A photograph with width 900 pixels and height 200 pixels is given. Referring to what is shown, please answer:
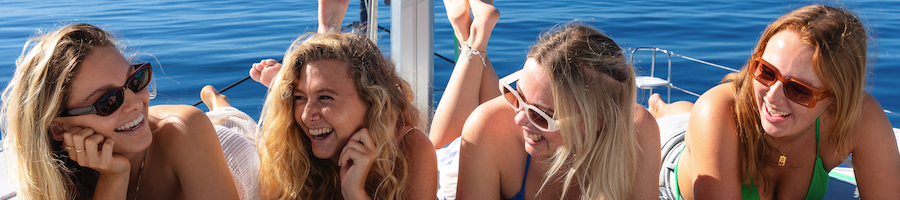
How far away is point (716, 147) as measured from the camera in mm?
1729

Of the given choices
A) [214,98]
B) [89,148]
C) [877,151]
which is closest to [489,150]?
[89,148]

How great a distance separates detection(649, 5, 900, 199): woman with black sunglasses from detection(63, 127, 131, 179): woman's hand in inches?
61.0

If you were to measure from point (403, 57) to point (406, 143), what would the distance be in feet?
2.52

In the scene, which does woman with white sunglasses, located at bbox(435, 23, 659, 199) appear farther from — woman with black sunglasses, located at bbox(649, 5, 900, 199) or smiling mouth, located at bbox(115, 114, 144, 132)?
smiling mouth, located at bbox(115, 114, 144, 132)

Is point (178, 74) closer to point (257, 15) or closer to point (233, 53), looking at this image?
point (233, 53)

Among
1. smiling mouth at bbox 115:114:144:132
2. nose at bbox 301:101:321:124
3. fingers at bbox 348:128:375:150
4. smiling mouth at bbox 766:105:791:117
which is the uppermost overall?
smiling mouth at bbox 766:105:791:117

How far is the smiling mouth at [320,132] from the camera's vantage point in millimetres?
1600

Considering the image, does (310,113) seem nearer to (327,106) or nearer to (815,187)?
(327,106)

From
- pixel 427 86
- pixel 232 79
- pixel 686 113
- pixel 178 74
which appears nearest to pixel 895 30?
pixel 686 113

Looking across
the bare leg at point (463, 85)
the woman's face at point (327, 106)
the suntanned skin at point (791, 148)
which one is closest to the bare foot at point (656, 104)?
the bare leg at point (463, 85)

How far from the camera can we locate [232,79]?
17.1 ft

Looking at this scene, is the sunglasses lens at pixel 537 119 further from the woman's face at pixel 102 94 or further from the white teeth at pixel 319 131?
the woman's face at pixel 102 94

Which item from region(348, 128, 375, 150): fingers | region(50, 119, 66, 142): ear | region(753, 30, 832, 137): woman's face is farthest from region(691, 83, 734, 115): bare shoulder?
region(50, 119, 66, 142): ear

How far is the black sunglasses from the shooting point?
137 cm
